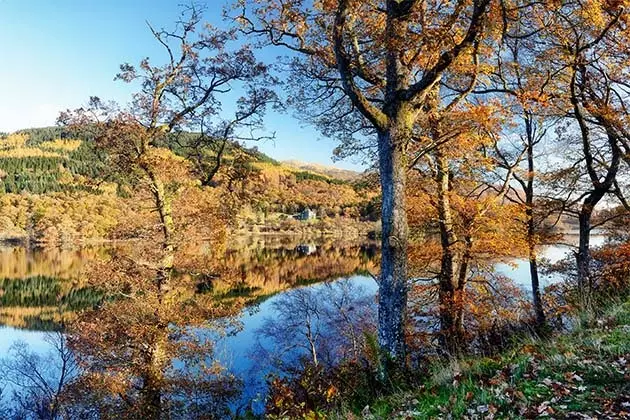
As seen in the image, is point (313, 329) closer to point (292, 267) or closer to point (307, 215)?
point (292, 267)

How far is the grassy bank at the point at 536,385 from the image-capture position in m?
3.37

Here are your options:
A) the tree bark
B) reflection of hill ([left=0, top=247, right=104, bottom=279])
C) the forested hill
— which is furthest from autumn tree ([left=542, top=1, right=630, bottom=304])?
reflection of hill ([left=0, top=247, right=104, bottom=279])

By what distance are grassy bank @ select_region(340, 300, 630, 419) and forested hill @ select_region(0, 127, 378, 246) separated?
331 inches

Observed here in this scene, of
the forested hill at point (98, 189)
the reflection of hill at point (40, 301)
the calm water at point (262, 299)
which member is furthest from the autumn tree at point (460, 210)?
the reflection of hill at point (40, 301)

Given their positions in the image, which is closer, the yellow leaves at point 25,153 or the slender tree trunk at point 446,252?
the slender tree trunk at point 446,252

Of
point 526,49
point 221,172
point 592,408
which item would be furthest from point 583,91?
point 592,408

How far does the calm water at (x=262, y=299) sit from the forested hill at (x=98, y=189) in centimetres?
387

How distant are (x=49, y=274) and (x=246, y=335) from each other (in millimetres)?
36862

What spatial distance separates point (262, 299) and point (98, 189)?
28752mm

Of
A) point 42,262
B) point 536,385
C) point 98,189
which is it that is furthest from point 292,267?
point 536,385

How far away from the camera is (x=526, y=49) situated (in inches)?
514

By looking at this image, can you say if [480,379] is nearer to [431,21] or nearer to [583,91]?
[431,21]

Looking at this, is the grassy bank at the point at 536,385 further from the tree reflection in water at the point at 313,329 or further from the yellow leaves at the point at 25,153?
the yellow leaves at the point at 25,153

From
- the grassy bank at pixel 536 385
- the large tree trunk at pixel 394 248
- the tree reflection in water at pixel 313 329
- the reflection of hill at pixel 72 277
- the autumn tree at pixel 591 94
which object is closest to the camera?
the grassy bank at pixel 536 385
